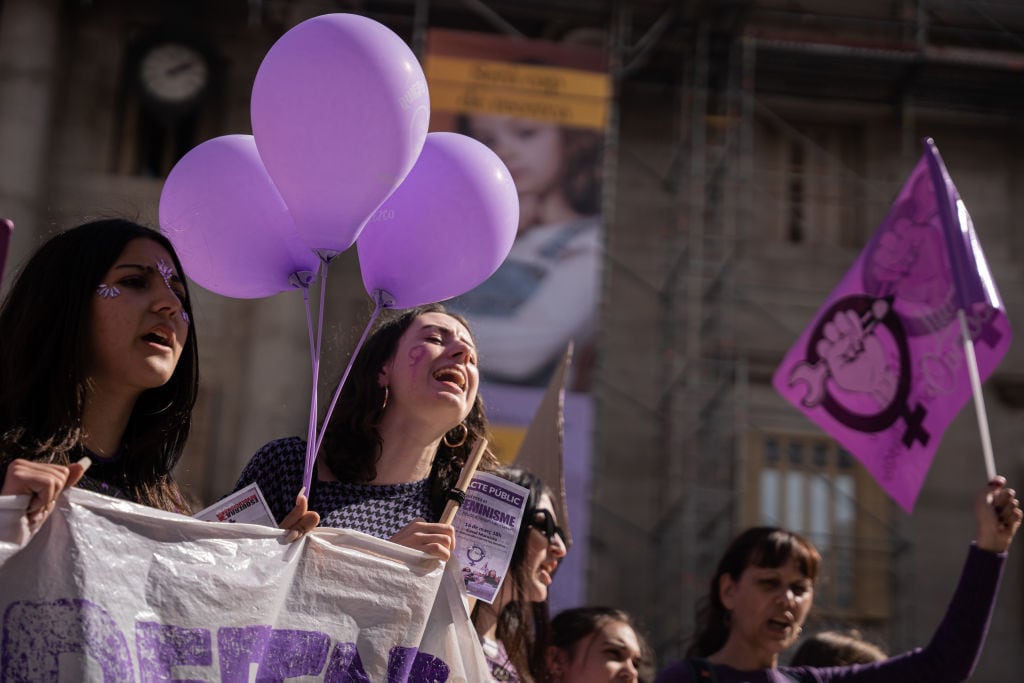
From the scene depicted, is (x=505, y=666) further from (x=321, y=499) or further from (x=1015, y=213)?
(x=1015, y=213)

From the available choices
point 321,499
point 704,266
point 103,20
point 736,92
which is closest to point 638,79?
point 736,92

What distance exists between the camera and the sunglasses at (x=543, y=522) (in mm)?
3791

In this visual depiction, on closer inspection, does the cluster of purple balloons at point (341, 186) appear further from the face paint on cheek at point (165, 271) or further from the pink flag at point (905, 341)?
the pink flag at point (905, 341)

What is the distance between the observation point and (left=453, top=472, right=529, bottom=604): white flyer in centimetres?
319

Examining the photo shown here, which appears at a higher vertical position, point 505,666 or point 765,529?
point 765,529

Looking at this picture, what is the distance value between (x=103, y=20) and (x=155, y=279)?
10.8 metres

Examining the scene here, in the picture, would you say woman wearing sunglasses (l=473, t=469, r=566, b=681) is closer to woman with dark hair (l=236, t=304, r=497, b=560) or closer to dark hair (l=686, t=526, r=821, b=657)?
woman with dark hair (l=236, t=304, r=497, b=560)

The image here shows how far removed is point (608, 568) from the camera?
11.9 metres

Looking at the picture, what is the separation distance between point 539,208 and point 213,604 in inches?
355

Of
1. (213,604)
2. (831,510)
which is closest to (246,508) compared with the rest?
(213,604)

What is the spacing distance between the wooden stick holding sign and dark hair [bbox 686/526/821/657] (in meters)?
1.34

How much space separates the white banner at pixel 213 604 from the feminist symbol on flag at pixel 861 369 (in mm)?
2131

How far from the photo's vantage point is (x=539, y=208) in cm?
1159

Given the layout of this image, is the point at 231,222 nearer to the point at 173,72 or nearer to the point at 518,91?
the point at 518,91
